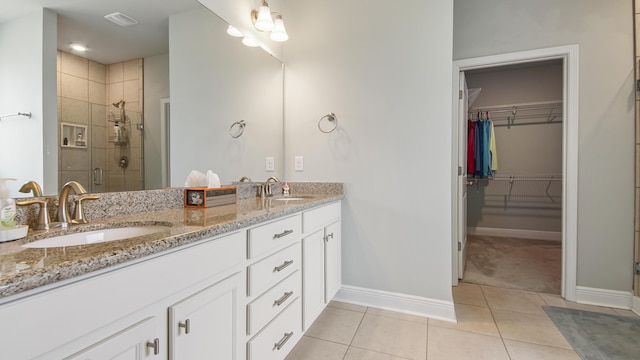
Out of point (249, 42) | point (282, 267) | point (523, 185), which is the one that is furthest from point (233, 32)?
point (523, 185)

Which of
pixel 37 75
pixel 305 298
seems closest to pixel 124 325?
pixel 37 75

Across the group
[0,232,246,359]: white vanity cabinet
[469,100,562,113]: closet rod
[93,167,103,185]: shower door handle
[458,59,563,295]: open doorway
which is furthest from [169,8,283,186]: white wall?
[469,100,562,113]: closet rod

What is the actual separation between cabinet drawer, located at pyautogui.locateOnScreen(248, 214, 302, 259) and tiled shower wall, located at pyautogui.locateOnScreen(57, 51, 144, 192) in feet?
2.03

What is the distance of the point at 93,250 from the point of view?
668 mm

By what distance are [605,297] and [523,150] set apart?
274cm

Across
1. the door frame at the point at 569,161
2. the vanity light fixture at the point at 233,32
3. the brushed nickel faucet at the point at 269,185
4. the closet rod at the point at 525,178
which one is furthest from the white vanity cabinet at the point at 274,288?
the closet rod at the point at 525,178

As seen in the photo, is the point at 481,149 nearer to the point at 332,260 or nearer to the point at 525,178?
the point at 525,178

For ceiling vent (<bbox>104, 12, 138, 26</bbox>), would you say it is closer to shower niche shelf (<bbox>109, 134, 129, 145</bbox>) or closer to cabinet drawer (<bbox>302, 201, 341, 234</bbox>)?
shower niche shelf (<bbox>109, 134, 129, 145</bbox>)

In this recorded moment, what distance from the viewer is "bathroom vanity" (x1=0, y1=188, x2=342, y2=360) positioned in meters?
0.54

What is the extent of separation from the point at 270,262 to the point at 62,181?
33.2 inches

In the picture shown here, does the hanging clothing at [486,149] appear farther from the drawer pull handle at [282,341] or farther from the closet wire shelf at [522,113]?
the drawer pull handle at [282,341]

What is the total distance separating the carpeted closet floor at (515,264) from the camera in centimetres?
266

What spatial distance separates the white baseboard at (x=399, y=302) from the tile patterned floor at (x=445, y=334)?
0.17ft

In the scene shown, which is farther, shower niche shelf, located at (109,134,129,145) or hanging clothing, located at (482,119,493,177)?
hanging clothing, located at (482,119,493,177)
